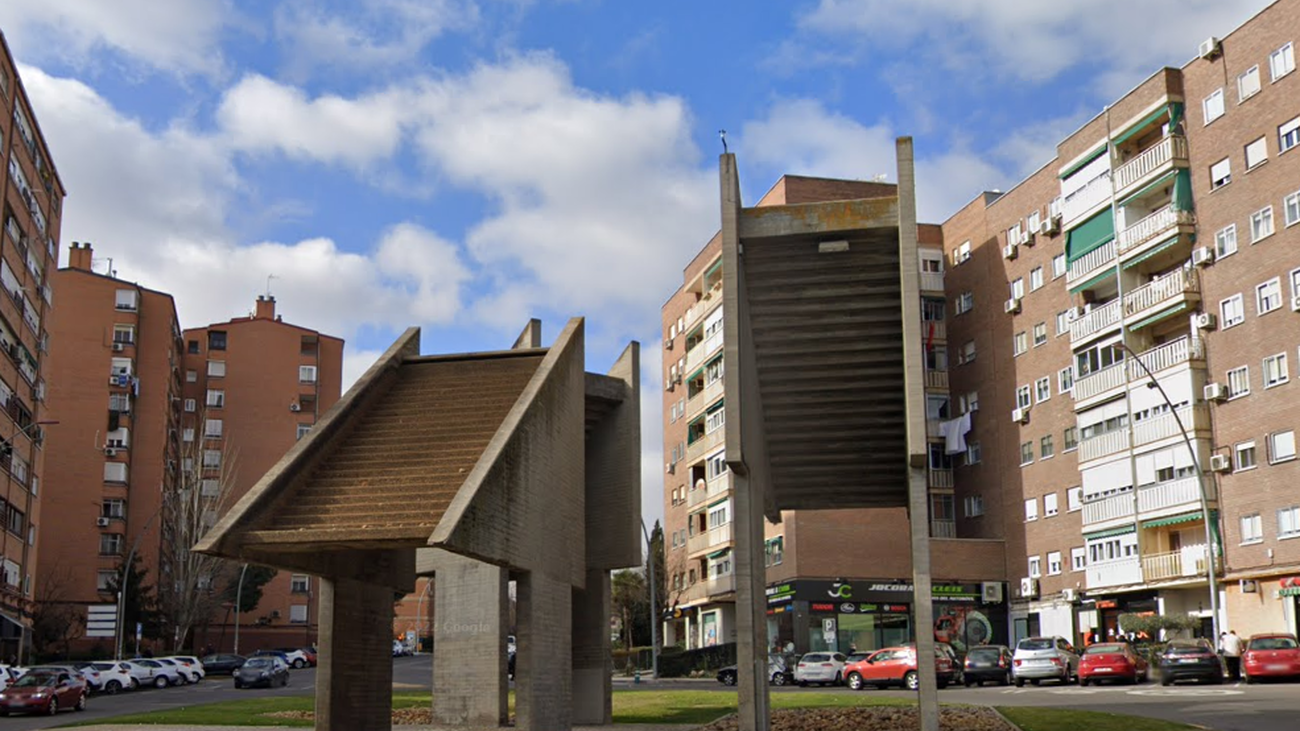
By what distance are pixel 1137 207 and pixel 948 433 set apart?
16071 millimetres

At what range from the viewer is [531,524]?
1934 cm

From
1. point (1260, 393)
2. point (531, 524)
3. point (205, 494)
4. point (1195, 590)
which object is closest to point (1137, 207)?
point (1260, 393)

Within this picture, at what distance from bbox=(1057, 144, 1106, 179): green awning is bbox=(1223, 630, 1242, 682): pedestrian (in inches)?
887

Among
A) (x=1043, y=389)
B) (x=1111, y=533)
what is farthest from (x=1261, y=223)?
(x=1043, y=389)

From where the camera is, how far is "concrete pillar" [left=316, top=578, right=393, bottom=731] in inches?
780

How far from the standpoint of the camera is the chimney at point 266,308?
347 ft

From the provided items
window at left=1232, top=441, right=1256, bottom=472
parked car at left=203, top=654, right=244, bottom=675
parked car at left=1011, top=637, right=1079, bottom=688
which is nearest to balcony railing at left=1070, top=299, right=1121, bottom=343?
window at left=1232, top=441, right=1256, bottom=472

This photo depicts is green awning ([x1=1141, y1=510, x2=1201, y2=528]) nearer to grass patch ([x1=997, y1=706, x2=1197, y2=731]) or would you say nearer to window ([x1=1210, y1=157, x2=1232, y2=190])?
window ([x1=1210, y1=157, x2=1232, y2=190])

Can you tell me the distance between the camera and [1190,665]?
36.1 m

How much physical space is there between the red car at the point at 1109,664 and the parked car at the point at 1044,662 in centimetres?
155

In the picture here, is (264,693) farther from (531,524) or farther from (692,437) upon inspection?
(692,437)

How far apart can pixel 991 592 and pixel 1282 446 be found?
64.8ft

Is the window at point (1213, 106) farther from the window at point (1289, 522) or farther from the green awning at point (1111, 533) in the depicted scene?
the green awning at point (1111, 533)

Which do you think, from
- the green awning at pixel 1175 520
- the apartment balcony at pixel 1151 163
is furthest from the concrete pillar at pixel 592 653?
the apartment balcony at pixel 1151 163
